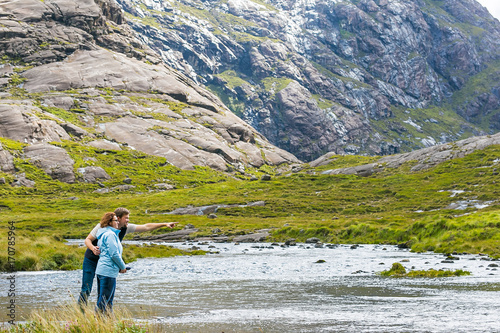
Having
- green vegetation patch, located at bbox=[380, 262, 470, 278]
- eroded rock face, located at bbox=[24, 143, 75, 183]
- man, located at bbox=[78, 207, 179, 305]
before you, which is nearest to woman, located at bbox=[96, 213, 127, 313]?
man, located at bbox=[78, 207, 179, 305]

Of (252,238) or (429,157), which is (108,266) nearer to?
(252,238)

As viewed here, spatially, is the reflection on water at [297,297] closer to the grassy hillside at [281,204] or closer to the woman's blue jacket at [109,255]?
the woman's blue jacket at [109,255]

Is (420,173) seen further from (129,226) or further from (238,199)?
(129,226)

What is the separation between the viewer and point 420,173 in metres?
162

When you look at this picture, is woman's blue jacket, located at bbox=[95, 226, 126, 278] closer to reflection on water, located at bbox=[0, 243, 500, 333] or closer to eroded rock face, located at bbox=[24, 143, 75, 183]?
reflection on water, located at bbox=[0, 243, 500, 333]

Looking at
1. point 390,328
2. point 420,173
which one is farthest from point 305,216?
point 390,328

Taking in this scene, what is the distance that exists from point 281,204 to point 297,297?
107 metres

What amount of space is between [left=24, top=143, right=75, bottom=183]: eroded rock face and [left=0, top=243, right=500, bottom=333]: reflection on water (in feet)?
451

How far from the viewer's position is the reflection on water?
49.1ft

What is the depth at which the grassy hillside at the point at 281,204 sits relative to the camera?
47.1 metres

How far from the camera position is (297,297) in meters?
21.1

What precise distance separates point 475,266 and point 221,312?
21.9 metres

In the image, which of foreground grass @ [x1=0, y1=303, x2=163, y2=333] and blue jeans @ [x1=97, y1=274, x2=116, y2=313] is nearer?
foreground grass @ [x1=0, y1=303, x2=163, y2=333]

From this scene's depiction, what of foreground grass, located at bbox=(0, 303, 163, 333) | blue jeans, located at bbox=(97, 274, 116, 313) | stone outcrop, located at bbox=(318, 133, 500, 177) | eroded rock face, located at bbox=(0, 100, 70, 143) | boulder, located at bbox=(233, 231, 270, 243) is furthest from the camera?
stone outcrop, located at bbox=(318, 133, 500, 177)
